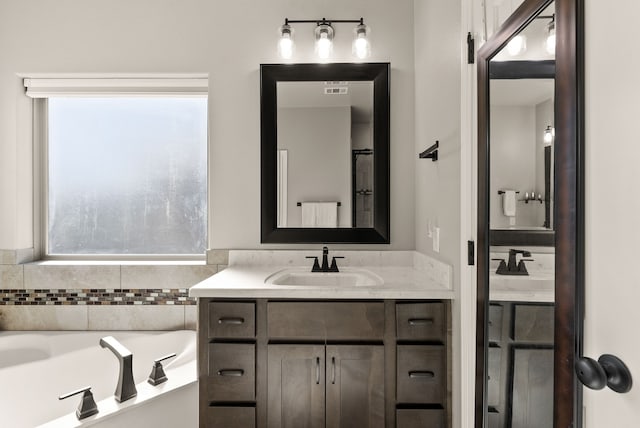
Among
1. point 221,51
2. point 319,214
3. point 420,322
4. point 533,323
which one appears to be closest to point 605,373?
point 533,323

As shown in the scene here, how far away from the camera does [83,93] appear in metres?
2.33

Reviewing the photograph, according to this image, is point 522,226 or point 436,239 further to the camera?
point 436,239

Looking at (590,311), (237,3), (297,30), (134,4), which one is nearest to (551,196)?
(590,311)

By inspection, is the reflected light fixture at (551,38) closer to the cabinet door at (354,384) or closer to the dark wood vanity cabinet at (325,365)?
the dark wood vanity cabinet at (325,365)

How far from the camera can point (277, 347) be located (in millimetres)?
1598

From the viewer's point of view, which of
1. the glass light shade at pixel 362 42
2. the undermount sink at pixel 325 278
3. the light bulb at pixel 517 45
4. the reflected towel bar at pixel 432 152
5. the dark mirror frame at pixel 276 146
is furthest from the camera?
the dark mirror frame at pixel 276 146

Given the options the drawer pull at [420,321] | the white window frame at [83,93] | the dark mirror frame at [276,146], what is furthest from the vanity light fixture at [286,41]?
the drawer pull at [420,321]

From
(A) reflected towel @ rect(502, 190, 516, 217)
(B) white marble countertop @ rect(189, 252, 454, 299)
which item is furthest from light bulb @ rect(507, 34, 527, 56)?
(B) white marble countertop @ rect(189, 252, 454, 299)

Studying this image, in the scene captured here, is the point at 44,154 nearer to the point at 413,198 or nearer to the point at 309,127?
the point at 309,127

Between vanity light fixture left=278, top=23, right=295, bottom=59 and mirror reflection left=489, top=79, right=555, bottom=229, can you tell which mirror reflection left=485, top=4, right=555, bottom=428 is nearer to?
mirror reflection left=489, top=79, right=555, bottom=229

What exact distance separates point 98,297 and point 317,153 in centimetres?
159

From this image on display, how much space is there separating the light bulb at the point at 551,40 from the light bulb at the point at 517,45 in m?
0.12

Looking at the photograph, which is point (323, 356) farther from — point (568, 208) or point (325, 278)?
point (568, 208)

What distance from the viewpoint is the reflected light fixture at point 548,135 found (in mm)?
795
